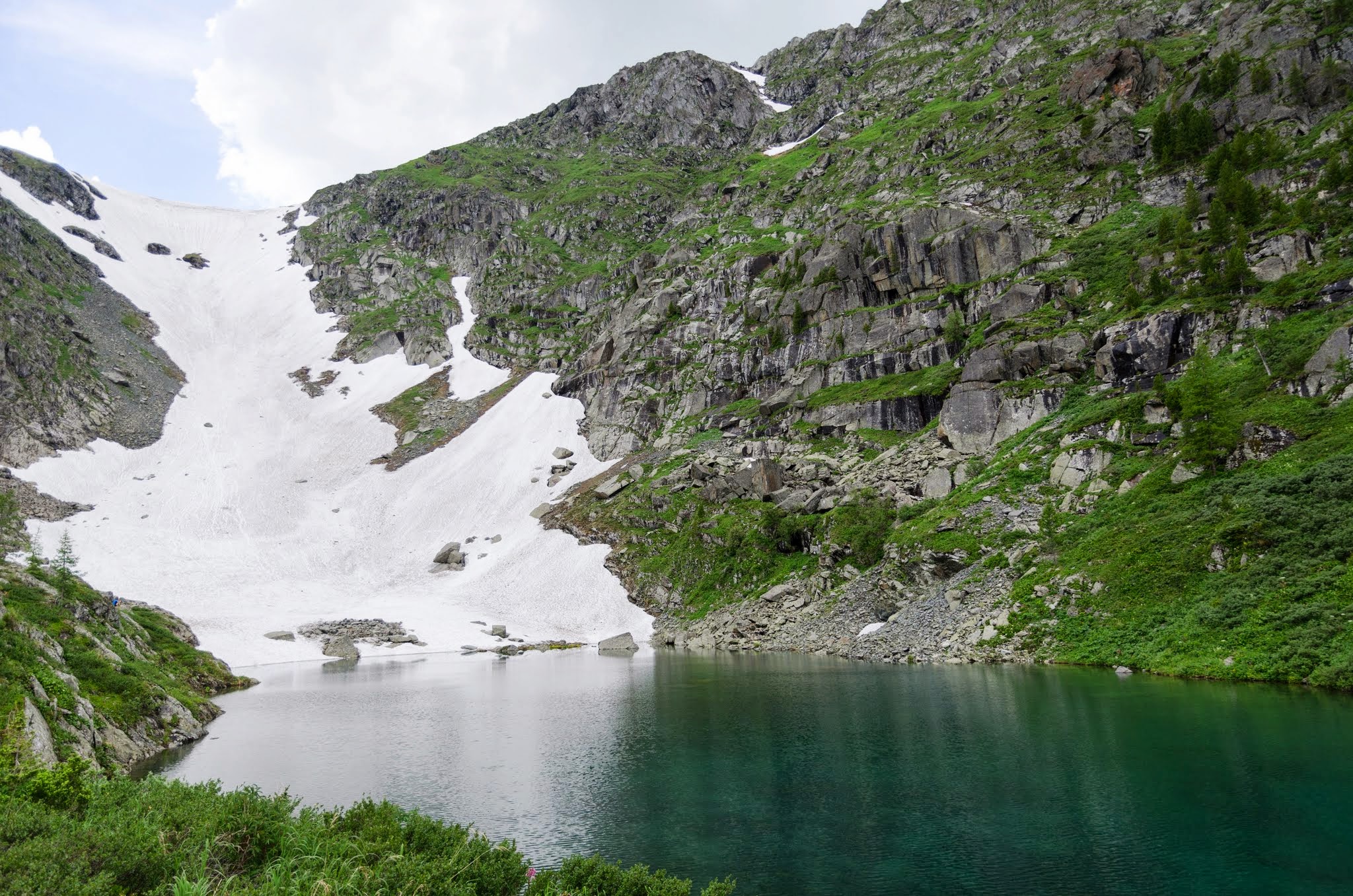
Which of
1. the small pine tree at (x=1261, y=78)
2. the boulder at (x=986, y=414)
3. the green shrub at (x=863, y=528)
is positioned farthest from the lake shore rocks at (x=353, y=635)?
the small pine tree at (x=1261, y=78)

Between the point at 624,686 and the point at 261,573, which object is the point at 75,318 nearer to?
the point at 261,573

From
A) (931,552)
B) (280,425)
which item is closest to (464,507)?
(280,425)

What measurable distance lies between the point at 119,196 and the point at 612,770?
854 feet

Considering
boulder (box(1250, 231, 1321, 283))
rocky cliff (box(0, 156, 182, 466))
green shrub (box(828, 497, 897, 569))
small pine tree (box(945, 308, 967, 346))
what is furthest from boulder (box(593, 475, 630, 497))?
rocky cliff (box(0, 156, 182, 466))

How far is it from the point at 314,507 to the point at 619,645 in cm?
5808

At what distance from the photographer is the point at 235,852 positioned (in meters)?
10.5

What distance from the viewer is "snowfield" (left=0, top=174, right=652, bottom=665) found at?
71.7 metres

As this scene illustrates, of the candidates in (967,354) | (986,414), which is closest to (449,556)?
(986,414)

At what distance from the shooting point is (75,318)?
114 metres

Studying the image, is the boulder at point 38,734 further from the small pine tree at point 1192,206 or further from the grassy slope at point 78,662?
the small pine tree at point 1192,206

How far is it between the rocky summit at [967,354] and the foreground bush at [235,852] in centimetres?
2862

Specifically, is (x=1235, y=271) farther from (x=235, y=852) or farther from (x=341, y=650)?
(x=341, y=650)

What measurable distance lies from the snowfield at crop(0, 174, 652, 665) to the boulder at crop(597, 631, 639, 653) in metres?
3.77

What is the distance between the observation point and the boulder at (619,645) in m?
63.6
